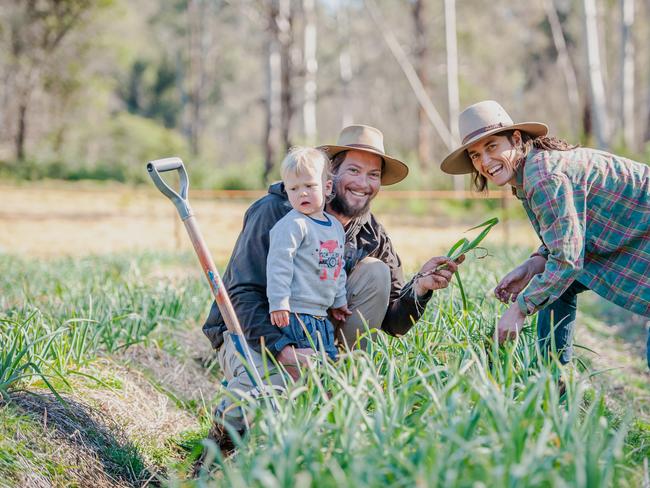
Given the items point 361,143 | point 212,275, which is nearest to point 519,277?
point 361,143

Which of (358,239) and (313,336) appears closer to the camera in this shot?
(313,336)

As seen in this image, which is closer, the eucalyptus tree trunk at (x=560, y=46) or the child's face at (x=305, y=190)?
the child's face at (x=305, y=190)

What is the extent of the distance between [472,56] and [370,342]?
1320 inches

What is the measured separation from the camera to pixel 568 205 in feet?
10.2

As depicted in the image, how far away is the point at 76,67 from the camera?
28.2 meters

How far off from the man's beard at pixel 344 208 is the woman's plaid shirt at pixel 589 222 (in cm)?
69

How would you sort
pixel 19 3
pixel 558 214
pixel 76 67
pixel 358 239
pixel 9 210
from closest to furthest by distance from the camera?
pixel 558 214, pixel 358 239, pixel 9 210, pixel 19 3, pixel 76 67

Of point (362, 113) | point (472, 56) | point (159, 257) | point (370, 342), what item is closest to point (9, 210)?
point (159, 257)

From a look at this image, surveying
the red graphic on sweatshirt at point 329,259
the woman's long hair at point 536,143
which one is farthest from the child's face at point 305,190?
the woman's long hair at point 536,143

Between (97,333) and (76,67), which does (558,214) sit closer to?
(97,333)

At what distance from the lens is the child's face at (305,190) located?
3.33 metres

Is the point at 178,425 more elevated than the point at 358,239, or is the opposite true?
the point at 358,239

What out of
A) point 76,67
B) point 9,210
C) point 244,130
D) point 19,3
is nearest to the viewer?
point 9,210

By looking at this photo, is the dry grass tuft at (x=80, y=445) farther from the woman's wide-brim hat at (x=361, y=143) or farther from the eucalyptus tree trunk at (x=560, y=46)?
the eucalyptus tree trunk at (x=560, y=46)
